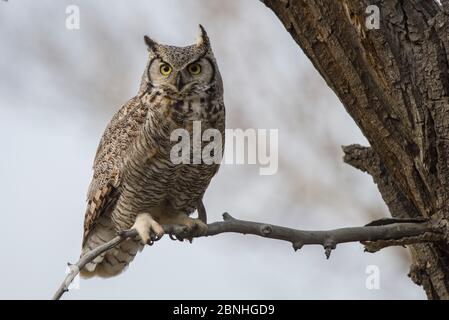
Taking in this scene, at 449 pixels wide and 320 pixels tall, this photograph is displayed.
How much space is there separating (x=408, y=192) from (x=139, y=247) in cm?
165

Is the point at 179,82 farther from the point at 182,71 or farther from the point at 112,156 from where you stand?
the point at 112,156

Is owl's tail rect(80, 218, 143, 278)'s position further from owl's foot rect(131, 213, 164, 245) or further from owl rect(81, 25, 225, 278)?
owl's foot rect(131, 213, 164, 245)

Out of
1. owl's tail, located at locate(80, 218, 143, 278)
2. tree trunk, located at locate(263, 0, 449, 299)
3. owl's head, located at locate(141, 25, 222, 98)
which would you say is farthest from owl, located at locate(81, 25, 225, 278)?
tree trunk, located at locate(263, 0, 449, 299)

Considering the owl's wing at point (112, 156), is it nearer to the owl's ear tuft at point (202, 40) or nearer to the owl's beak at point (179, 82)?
the owl's beak at point (179, 82)

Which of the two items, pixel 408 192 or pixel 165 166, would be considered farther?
pixel 165 166

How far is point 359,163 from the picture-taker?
3.12 metres

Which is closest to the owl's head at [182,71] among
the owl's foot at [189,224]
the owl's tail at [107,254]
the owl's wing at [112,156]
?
the owl's wing at [112,156]

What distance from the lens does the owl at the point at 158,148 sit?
3.05m

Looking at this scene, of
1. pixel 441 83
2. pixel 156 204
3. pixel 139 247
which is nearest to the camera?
pixel 441 83

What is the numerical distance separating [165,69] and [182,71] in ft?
0.31

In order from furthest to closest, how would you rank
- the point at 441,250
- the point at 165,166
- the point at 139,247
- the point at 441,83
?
the point at 139,247 → the point at 165,166 → the point at 441,250 → the point at 441,83

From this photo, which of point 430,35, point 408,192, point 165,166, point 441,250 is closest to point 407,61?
point 430,35
